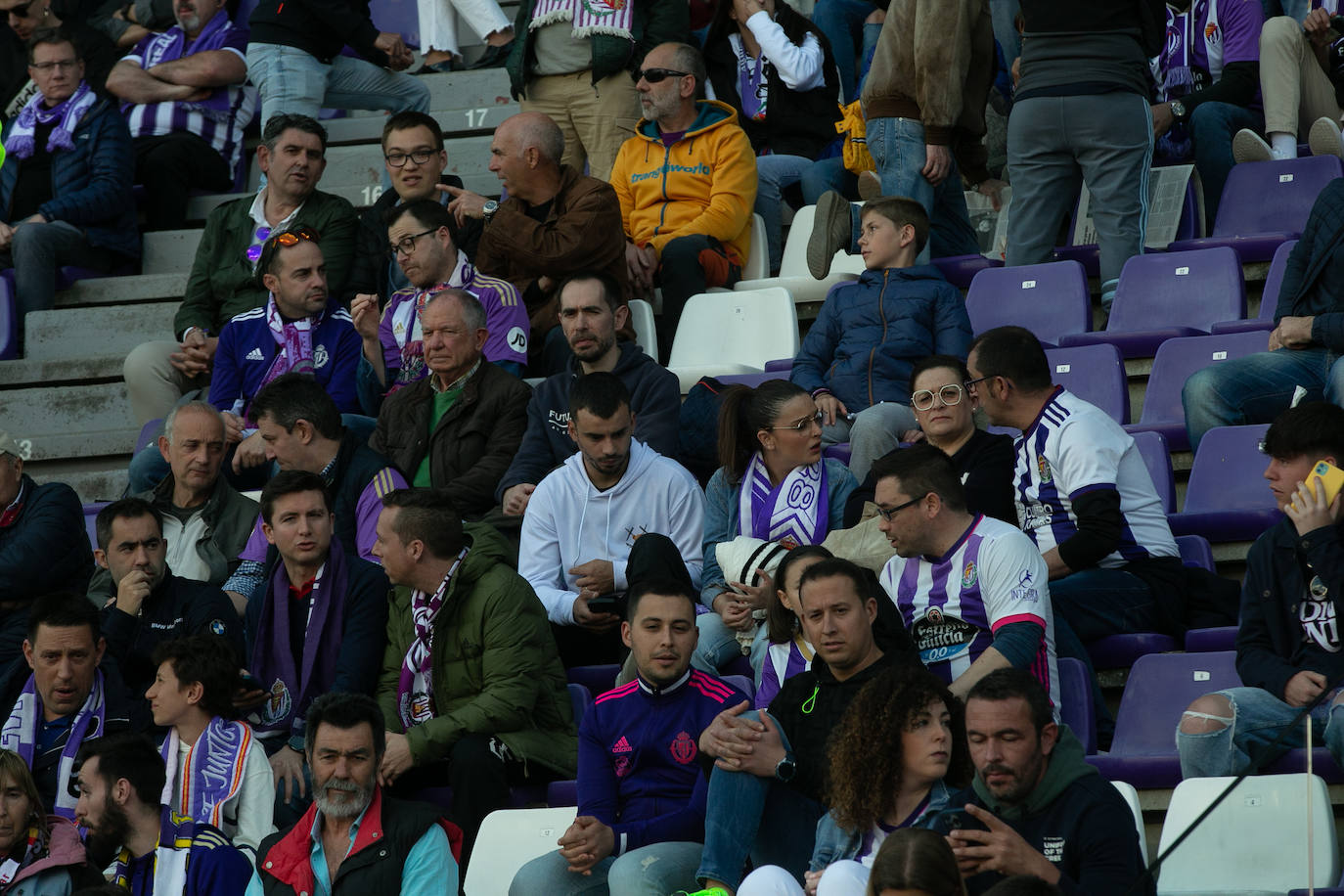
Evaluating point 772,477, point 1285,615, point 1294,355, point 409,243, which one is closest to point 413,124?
point 409,243

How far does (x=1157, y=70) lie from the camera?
8391 millimetres

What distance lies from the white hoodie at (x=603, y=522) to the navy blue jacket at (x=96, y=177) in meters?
3.29

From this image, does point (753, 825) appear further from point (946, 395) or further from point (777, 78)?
point (777, 78)

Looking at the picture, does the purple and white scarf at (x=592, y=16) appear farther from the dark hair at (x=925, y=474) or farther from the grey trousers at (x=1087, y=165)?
the dark hair at (x=925, y=474)

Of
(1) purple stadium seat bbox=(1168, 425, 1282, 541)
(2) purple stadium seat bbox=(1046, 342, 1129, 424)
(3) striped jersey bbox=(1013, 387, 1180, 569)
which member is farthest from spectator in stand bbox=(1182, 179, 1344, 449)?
(3) striped jersey bbox=(1013, 387, 1180, 569)

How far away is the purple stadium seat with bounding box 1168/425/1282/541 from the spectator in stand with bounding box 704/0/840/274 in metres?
2.88

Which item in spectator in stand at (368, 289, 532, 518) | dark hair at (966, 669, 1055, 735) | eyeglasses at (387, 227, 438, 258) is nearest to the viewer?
dark hair at (966, 669, 1055, 735)

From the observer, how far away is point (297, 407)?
6121mm

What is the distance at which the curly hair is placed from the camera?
13.1 ft

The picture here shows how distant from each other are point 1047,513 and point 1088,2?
2383 mm

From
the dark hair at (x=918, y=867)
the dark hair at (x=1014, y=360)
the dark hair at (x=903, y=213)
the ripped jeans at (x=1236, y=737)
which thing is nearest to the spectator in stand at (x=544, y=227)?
the dark hair at (x=903, y=213)

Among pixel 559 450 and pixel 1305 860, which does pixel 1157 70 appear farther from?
pixel 1305 860

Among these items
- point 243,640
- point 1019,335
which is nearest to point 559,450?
point 243,640

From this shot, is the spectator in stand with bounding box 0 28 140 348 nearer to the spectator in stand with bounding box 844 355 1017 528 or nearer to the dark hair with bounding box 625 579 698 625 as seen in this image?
the spectator in stand with bounding box 844 355 1017 528
